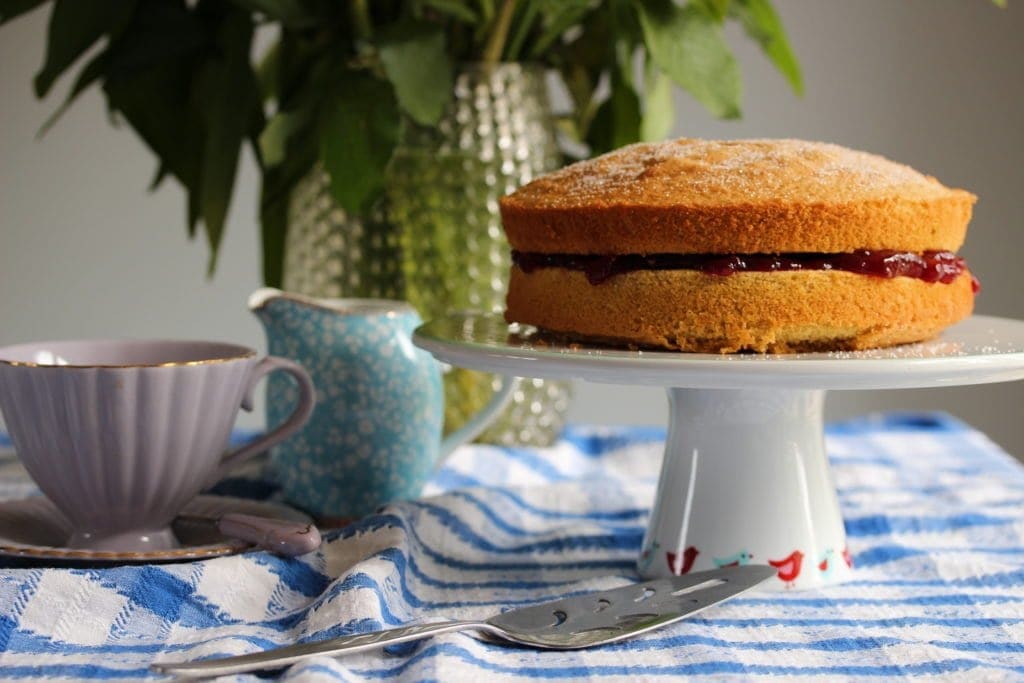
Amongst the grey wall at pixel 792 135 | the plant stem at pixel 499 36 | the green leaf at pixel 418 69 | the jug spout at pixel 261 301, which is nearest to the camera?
the jug spout at pixel 261 301

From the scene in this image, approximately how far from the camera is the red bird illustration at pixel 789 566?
82cm

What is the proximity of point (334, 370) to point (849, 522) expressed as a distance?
453 mm

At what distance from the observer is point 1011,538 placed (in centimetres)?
94

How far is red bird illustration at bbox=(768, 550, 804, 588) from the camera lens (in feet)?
2.70

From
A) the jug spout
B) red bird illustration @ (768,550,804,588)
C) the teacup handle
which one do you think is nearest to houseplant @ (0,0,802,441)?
the jug spout

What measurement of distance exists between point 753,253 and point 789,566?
220 millimetres

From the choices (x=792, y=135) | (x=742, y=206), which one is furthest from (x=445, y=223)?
(x=792, y=135)

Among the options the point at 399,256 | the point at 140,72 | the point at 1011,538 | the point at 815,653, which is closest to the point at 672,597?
the point at 815,653

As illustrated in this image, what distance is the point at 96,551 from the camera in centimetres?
77

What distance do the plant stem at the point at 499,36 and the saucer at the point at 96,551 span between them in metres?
0.62

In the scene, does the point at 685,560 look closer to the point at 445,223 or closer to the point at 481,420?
the point at 481,420

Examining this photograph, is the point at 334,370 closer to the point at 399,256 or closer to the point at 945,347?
the point at 399,256

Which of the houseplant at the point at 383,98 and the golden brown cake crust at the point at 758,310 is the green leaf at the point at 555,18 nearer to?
the houseplant at the point at 383,98

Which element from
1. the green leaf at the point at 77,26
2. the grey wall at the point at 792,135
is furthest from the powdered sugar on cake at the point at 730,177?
the grey wall at the point at 792,135
